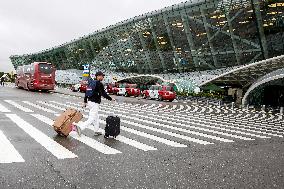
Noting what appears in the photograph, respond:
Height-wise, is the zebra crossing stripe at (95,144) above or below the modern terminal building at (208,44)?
below

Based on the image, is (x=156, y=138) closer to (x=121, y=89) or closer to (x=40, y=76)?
(x=40, y=76)

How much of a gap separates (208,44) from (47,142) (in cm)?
4272

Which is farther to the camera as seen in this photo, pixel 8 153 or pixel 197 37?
pixel 197 37

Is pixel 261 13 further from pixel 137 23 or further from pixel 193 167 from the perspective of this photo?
pixel 193 167

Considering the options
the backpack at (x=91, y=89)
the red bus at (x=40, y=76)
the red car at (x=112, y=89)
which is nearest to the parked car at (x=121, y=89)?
the red car at (x=112, y=89)

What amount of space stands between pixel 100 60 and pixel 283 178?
7321 cm

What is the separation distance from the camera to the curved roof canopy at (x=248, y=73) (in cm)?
3028

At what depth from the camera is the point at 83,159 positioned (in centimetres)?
623

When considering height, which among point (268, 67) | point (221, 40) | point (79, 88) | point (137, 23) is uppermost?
point (137, 23)

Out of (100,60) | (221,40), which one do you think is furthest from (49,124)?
(100,60)

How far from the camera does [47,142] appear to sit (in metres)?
7.63

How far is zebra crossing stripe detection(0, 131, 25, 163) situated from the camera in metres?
5.82

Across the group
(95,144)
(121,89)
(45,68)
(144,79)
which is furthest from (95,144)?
(144,79)

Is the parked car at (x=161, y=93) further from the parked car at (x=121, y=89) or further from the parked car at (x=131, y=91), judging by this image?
the parked car at (x=121, y=89)
